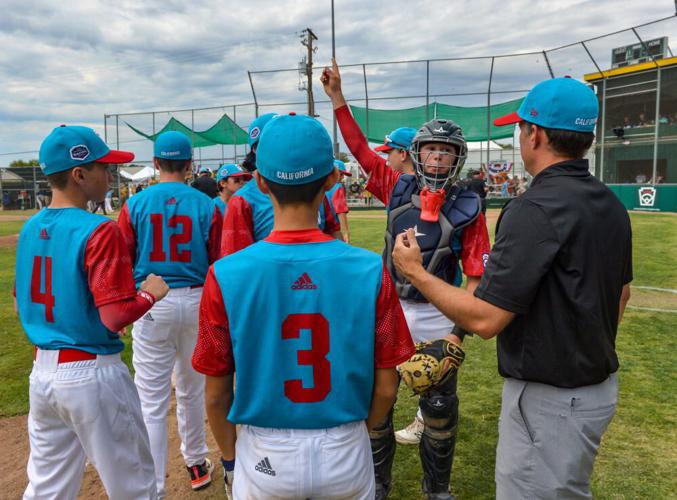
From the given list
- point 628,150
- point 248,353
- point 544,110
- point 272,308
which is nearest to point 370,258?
point 272,308

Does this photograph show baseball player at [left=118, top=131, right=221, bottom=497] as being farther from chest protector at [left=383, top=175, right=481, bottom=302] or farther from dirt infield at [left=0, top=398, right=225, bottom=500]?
chest protector at [left=383, top=175, right=481, bottom=302]

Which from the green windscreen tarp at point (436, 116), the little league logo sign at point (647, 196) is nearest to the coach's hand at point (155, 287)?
the green windscreen tarp at point (436, 116)

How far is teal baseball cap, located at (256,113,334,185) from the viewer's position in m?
1.85

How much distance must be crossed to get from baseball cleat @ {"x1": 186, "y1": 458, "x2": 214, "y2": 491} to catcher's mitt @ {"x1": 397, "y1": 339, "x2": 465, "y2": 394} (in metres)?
1.98

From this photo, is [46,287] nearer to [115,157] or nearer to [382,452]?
[115,157]

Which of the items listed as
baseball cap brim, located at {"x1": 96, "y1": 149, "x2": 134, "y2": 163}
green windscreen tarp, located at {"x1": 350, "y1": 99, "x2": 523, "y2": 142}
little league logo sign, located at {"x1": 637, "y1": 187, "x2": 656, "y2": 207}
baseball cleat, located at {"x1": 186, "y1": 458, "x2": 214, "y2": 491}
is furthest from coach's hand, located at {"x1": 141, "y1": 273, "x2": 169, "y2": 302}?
little league logo sign, located at {"x1": 637, "y1": 187, "x2": 656, "y2": 207}

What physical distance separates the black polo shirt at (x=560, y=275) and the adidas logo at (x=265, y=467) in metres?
1.08

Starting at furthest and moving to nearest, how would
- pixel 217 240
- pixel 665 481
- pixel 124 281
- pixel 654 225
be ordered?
pixel 654 225, pixel 217 240, pixel 665 481, pixel 124 281

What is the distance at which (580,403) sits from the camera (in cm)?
219

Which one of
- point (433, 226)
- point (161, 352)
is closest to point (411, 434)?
point (433, 226)

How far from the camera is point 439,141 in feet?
11.4

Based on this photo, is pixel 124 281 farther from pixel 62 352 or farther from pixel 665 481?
pixel 665 481

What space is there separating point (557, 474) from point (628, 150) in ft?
106

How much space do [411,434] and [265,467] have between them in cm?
285
